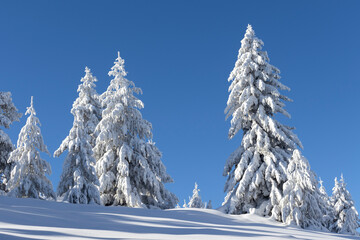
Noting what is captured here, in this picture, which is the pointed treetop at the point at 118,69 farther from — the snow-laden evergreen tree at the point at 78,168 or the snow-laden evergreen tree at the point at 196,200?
the snow-laden evergreen tree at the point at 196,200

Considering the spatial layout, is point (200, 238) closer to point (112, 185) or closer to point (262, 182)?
point (262, 182)

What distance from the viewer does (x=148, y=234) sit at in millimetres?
8109

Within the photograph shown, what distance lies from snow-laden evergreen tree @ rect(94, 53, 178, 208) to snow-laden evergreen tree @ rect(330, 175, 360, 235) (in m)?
21.2

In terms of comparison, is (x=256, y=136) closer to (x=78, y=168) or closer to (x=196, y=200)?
(x=78, y=168)

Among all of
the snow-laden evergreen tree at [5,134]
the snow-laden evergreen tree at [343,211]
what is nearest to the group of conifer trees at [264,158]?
the snow-laden evergreen tree at [5,134]

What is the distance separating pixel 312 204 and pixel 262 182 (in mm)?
3000

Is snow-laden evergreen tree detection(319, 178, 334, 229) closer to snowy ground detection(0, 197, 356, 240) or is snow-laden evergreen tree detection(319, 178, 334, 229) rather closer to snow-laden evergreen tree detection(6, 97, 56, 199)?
snowy ground detection(0, 197, 356, 240)

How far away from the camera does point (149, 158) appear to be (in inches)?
952

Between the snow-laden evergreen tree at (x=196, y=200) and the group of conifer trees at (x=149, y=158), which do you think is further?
the snow-laden evergreen tree at (x=196, y=200)

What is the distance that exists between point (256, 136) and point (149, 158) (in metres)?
8.17

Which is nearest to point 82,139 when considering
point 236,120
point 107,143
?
point 107,143

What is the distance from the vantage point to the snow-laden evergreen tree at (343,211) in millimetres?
34694

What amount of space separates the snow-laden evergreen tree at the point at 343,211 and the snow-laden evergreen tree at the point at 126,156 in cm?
2117

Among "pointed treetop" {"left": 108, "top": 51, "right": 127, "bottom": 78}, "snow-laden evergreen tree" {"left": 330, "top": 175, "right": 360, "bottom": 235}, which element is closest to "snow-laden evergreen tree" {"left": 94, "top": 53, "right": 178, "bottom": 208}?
"pointed treetop" {"left": 108, "top": 51, "right": 127, "bottom": 78}
